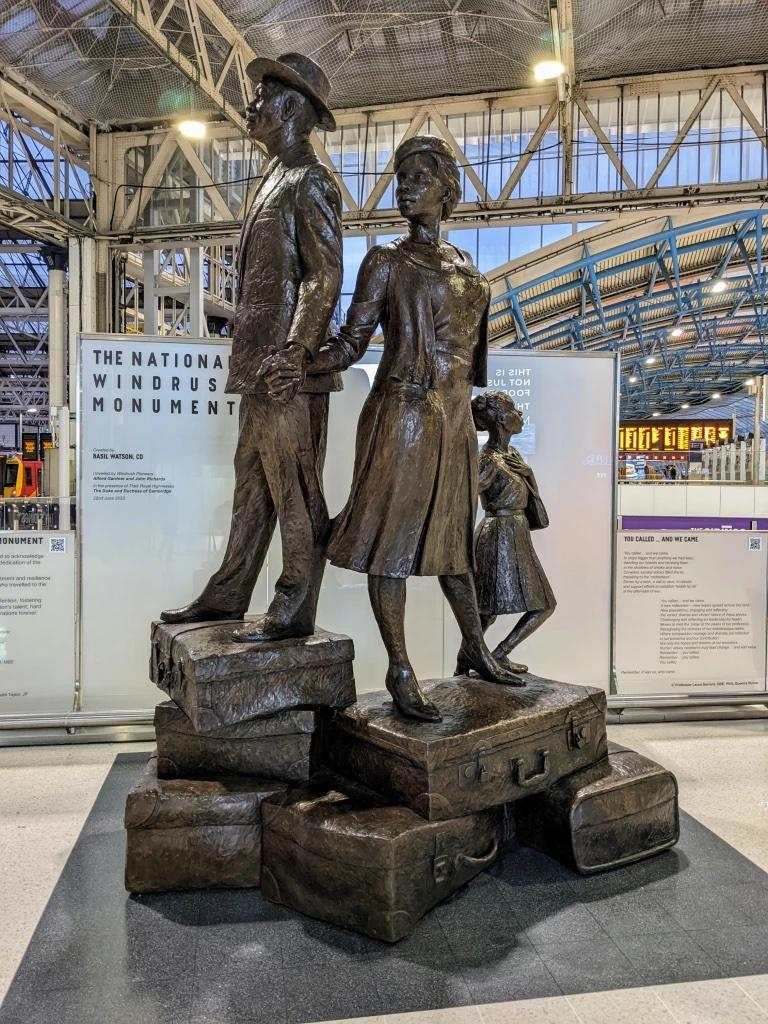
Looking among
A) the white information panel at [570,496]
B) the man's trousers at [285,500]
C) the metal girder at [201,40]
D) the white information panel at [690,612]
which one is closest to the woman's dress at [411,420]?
the man's trousers at [285,500]

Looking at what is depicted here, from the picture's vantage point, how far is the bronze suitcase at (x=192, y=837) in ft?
7.72

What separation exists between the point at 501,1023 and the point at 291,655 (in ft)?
3.70

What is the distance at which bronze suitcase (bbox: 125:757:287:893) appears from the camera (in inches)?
92.7

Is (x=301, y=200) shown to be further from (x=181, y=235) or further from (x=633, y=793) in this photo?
(x=181, y=235)

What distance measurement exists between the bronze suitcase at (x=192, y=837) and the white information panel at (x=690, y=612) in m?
2.68

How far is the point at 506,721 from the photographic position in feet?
7.93

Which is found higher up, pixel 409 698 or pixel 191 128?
pixel 191 128

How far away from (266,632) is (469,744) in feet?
2.37

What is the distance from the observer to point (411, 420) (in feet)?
7.95

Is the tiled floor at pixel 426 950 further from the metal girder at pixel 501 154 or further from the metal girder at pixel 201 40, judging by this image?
the metal girder at pixel 501 154

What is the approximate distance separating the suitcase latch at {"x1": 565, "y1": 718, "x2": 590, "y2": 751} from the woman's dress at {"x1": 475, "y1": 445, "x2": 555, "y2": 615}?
50 centimetres

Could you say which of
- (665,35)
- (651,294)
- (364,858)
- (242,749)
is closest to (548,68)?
(665,35)

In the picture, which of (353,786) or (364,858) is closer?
(364,858)

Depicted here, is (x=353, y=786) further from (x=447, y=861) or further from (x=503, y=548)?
(x=503, y=548)
